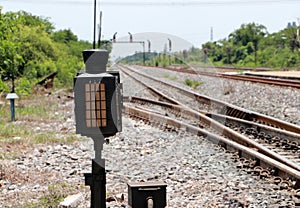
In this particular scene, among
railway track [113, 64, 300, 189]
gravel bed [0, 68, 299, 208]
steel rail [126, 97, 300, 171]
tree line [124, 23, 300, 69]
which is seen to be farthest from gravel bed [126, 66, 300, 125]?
tree line [124, 23, 300, 69]

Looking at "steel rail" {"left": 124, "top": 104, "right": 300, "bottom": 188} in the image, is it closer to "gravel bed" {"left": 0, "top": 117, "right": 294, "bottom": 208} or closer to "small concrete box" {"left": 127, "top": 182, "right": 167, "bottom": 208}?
"gravel bed" {"left": 0, "top": 117, "right": 294, "bottom": 208}

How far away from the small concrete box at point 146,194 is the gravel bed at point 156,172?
990 mm

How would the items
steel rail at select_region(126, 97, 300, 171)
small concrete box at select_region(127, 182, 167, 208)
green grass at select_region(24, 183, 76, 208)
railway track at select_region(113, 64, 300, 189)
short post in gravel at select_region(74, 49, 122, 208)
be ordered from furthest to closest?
steel rail at select_region(126, 97, 300, 171) → railway track at select_region(113, 64, 300, 189) → green grass at select_region(24, 183, 76, 208) → small concrete box at select_region(127, 182, 167, 208) → short post in gravel at select_region(74, 49, 122, 208)

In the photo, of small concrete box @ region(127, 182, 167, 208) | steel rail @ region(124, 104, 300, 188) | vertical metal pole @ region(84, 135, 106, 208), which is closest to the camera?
vertical metal pole @ region(84, 135, 106, 208)

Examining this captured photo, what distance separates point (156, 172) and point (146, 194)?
2505 millimetres

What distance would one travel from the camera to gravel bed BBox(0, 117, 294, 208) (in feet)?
17.1

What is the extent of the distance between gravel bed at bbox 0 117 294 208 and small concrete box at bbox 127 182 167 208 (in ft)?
3.25

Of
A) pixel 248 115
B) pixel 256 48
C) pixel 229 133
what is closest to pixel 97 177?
pixel 229 133

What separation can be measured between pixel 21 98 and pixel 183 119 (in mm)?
7997

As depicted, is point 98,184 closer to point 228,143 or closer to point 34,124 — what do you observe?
point 228,143

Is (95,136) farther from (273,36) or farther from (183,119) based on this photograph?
(273,36)

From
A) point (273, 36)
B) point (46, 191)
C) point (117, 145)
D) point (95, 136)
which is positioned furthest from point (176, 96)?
A: point (273, 36)

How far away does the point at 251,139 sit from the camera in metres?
8.97

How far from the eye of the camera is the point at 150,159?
A: 7.31 meters
